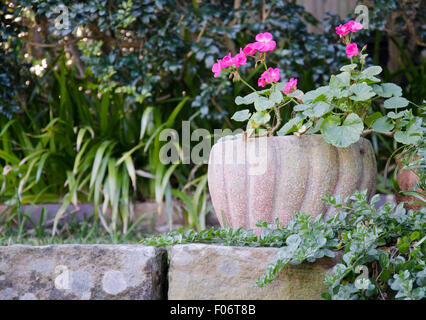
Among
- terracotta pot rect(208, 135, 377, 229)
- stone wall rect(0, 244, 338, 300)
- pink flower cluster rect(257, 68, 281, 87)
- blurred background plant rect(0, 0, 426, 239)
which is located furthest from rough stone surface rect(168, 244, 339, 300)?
blurred background plant rect(0, 0, 426, 239)

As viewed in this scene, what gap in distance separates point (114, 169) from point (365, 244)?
173cm

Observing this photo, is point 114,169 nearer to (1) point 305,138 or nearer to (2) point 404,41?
(1) point 305,138

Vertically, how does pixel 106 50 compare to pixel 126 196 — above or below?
above

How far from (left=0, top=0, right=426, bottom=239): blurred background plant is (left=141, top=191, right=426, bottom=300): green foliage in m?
1.34

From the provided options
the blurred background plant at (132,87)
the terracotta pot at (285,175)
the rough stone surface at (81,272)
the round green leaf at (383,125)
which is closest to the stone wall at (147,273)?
the rough stone surface at (81,272)

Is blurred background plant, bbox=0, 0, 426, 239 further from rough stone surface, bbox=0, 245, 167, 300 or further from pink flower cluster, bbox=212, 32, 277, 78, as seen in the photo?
rough stone surface, bbox=0, 245, 167, 300

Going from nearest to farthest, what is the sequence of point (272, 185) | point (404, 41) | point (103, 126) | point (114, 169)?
point (272, 185) < point (114, 169) < point (103, 126) < point (404, 41)

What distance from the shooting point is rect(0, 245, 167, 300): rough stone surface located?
45.3 inches

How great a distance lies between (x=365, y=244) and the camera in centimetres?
104

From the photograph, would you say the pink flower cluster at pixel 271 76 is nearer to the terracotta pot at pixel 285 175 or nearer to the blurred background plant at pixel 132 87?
the terracotta pot at pixel 285 175

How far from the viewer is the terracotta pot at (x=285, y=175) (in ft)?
4.60

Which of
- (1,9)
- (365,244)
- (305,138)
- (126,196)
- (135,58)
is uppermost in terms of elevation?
(1,9)

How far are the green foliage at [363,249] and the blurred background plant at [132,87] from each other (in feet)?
4.41
